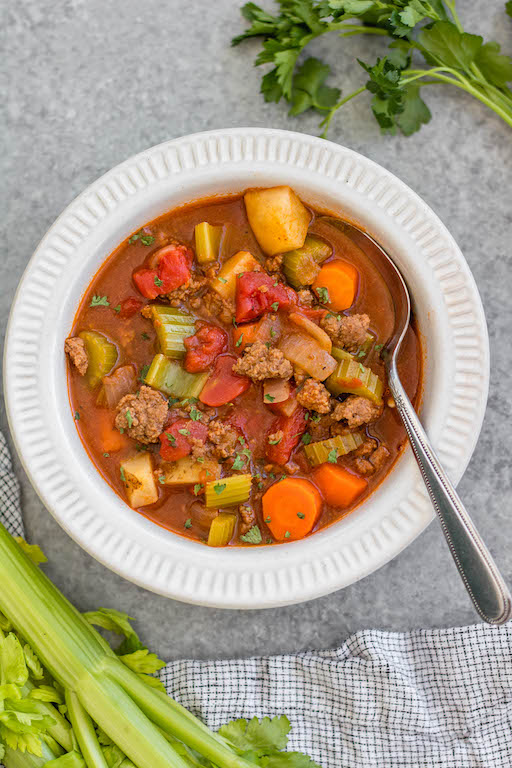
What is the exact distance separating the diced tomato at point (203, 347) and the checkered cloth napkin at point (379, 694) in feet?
3.85

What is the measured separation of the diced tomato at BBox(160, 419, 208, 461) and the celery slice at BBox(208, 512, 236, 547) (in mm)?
332

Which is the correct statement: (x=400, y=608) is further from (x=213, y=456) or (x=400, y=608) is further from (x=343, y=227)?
(x=343, y=227)

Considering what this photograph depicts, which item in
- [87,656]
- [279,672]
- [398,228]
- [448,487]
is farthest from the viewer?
[279,672]

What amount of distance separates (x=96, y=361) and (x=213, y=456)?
2.21 feet

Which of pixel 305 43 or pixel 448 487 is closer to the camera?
pixel 448 487

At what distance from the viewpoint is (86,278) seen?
10.4 feet

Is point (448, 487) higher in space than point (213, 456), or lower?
higher

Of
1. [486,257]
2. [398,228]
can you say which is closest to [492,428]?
[486,257]

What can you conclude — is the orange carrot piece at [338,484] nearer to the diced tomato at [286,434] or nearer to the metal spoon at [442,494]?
the diced tomato at [286,434]

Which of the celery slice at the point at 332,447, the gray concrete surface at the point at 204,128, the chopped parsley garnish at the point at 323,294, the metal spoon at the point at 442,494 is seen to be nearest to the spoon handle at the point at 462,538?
the metal spoon at the point at 442,494

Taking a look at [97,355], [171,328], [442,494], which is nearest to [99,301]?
[97,355]

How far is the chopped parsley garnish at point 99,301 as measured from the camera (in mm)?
3230

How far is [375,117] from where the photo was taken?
3625mm

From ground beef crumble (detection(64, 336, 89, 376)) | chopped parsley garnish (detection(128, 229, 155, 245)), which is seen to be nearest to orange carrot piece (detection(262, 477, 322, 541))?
ground beef crumble (detection(64, 336, 89, 376))
